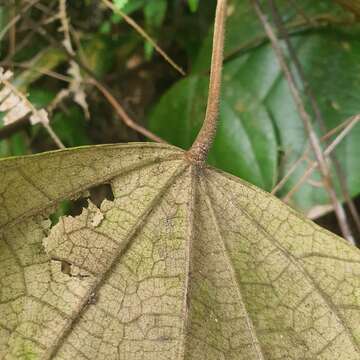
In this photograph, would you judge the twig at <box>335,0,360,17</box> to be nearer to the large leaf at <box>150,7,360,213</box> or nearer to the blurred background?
the blurred background

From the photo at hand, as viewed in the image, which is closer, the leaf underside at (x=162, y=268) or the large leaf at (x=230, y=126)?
the leaf underside at (x=162, y=268)

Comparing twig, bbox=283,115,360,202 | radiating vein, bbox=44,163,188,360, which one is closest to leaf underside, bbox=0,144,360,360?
radiating vein, bbox=44,163,188,360

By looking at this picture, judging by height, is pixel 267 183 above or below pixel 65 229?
above

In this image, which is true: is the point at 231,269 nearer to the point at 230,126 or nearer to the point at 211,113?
the point at 211,113

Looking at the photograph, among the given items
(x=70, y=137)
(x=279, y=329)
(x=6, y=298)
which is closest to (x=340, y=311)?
(x=279, y=329)

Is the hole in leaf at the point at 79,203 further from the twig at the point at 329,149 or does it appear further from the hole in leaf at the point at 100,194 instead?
the twig at the point at 329,149

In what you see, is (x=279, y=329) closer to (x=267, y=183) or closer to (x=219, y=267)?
(x=219, y=267)

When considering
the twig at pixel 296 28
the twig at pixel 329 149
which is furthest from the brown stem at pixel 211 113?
the twig at pixel 296 28
